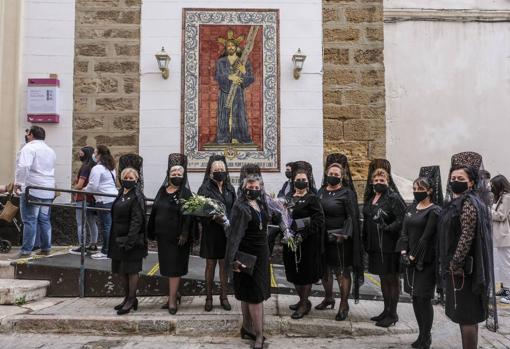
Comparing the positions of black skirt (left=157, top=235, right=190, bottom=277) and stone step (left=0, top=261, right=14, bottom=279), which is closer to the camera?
black skirt (left=157, top=235, right=190, bottom=277)

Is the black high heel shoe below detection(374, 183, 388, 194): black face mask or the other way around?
below

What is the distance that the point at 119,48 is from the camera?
9.16 metres

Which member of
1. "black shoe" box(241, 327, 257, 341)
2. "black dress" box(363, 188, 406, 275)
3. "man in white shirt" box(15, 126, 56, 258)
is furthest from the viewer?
"man in white shirt" box(15, 126, 56, 258)

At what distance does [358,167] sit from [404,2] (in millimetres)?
6882

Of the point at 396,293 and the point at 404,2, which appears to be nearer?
the point at 396,293

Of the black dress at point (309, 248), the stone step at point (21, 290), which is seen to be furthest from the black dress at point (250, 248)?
the stone step at point (21, 290)

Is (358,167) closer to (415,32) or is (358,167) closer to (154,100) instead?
(154,100)

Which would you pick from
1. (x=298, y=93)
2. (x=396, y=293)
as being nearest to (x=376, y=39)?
(x=298, y=93)

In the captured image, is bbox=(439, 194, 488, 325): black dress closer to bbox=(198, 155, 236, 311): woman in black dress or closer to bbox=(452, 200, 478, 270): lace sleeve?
bbox=(452, 200, 478, 270): lace sleeve

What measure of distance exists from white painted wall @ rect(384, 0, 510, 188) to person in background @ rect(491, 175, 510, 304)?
6.23 metres

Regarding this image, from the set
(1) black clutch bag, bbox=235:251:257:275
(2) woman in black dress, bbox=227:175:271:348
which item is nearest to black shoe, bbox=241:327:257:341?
(2) woman in black dress, bbox=227:175:271:348

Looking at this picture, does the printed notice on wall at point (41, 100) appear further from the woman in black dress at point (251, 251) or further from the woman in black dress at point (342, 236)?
the woman in black dress at point (342, 236)

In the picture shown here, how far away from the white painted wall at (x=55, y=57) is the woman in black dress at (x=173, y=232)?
366 centimetres

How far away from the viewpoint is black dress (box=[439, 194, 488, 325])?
4.38 metres
